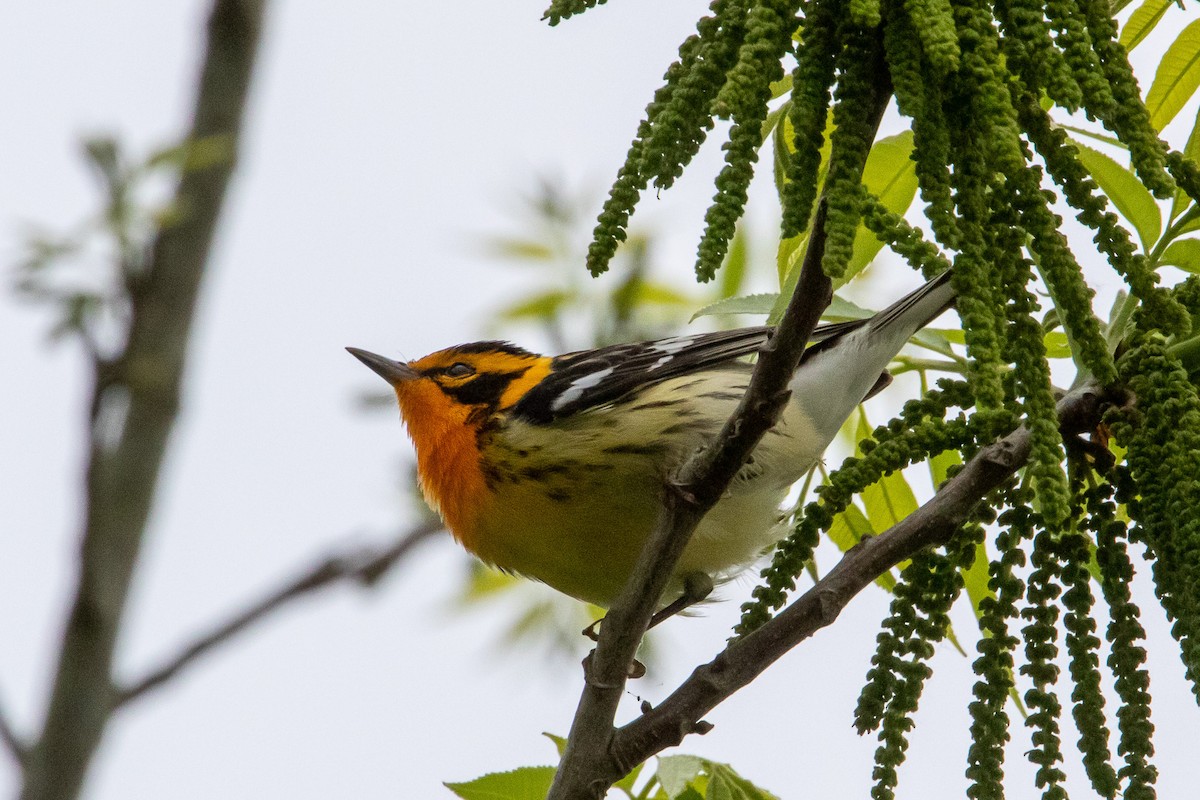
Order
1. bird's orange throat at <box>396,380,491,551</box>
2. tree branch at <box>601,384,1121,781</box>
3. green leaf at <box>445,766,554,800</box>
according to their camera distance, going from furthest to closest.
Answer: bird's orange throat at <box>396,380,491,551</box> → green leaf at <box>445,766,554,800</box> → tree branch at <box>601,384,1121,781</box>

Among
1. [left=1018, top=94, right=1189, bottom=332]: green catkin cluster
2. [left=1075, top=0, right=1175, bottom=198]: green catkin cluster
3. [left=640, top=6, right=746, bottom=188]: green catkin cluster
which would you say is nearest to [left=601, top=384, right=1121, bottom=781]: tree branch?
[left=1018, top=94, right=1189, bottom=332]: green catkin cluster

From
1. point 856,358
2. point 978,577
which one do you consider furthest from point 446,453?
point 978,577

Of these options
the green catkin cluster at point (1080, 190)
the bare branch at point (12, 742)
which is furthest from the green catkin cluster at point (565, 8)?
the bare branch at point (12, 742)

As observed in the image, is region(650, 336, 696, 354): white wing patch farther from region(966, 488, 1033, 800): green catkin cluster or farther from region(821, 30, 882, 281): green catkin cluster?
region(821, 30, 882, 281): green catkin cluster

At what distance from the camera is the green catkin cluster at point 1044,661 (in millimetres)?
1957

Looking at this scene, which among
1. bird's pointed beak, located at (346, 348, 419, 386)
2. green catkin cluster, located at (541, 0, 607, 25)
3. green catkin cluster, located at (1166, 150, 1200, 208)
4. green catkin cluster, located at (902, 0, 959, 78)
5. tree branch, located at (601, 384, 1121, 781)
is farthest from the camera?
bird's pointed beak, located at (346, 348, 419, 386)

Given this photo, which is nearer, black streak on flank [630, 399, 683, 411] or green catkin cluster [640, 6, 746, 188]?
green catkin cluster [640, 6, 746, 188]

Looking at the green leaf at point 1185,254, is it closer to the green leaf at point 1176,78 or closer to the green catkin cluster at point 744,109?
the green leaf at point 1176,78

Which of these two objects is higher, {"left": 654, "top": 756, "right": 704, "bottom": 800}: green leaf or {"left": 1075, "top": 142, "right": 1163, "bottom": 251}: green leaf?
{"left": 1075, "top": 142, "right": 1163, "bottom": 251}: green leaf

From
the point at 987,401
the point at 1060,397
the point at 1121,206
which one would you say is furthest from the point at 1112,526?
the point at 987,401

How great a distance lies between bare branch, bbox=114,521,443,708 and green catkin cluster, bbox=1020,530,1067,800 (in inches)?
43.8

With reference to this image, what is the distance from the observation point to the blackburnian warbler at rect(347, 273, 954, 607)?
3.56m

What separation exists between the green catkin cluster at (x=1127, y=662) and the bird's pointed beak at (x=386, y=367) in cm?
287

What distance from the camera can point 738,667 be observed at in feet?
7.98
